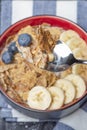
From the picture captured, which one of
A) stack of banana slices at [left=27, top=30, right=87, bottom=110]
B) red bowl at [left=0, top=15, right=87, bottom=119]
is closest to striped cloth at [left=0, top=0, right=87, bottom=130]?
red bowl at [left=0, top=15, right=87, bottom=119]

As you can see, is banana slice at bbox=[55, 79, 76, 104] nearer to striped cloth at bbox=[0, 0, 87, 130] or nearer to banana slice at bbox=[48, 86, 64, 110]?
banana slice at bbox=[48, 86, 64, 110]

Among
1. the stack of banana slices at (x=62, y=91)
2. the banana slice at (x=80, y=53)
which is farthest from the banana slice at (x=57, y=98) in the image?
the banana slice at (x=80, y=53)

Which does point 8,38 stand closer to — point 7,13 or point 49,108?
point 7,13

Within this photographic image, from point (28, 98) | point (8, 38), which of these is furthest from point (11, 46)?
point (28, 98)

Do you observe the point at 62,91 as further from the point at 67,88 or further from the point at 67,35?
the point at 67,35

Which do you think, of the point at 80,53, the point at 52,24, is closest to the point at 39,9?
the point at 52,24

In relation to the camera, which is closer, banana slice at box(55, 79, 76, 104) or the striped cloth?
banana slice at box(55, 79, 76, 104)

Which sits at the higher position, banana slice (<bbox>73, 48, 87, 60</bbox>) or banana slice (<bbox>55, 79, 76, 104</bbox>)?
banana slice (<bbox>73, 48, 87, 60</bbox>)
